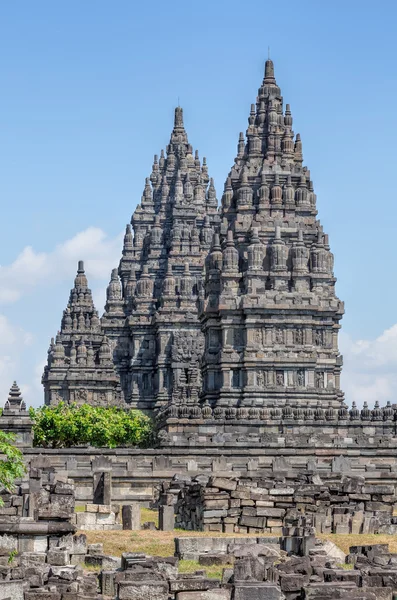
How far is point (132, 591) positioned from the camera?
84.5ft

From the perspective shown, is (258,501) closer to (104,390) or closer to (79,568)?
(79,568)

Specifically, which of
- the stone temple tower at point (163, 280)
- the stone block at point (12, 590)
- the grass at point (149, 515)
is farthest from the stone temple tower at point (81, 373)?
the stone block at point (12, 590)

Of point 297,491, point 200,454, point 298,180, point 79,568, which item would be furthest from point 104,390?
point 79,568

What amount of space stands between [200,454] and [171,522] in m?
25.0

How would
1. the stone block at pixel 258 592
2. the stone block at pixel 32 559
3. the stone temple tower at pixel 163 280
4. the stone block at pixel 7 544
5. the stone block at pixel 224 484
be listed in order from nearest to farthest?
the stone block at pixel 258 592
the stone block at pixel 32 559
the stone block at pixel 7 544
the stone block at pixel 224 484
the stone temple tower at pixel 163 280

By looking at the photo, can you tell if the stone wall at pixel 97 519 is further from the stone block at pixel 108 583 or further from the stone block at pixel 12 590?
the stone block at pixel 12 590

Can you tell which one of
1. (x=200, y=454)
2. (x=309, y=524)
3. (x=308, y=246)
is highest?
(x=308, y=246)

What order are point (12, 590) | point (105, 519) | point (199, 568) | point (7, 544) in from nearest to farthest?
point (12, 590) → point (199, 568) → point (7, 544) → point (105, 519)

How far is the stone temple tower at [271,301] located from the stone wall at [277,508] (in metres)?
40.7

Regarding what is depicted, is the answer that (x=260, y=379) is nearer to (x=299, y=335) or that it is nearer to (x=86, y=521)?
(x=299, y=335)

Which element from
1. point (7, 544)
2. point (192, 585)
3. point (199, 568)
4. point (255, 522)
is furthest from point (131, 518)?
point (192, 585)

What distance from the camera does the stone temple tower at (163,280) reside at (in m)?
117

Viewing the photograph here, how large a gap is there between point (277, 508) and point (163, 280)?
83.6 m

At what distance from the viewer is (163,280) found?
122812 millimetres
